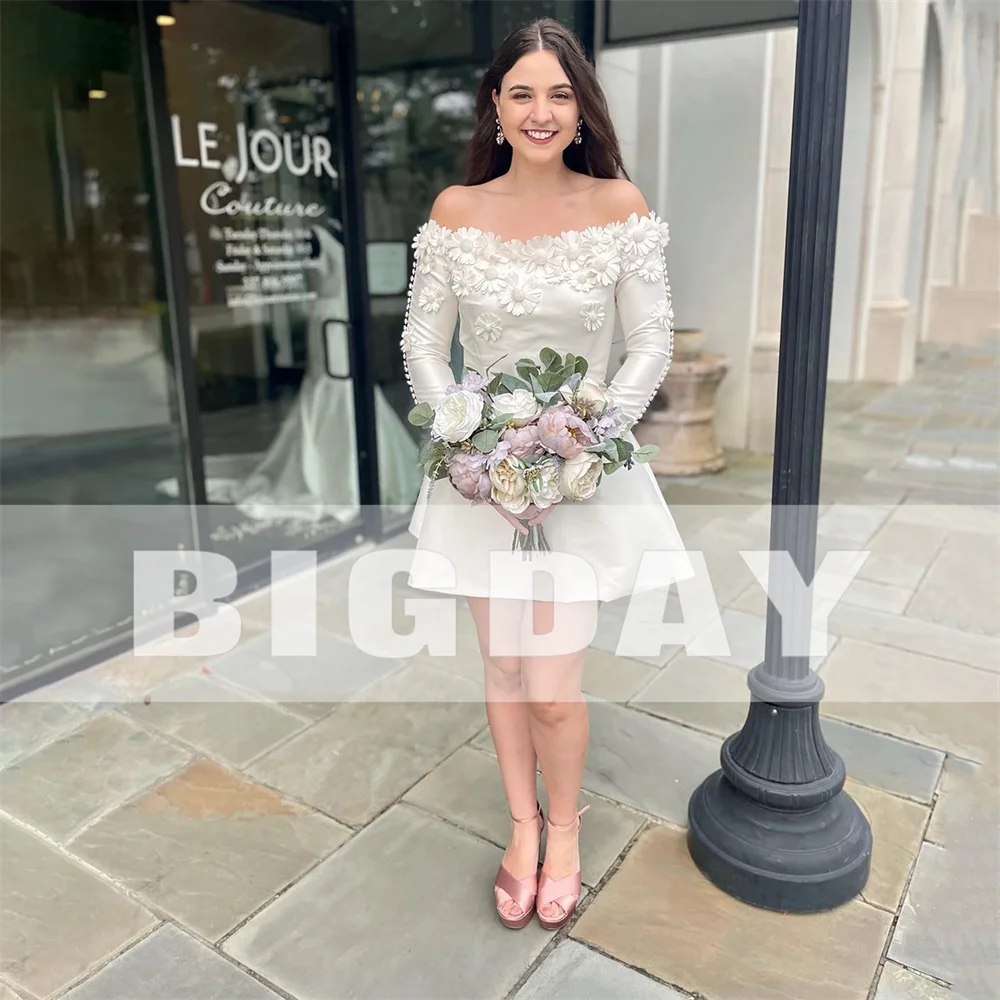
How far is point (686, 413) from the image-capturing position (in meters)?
6.18

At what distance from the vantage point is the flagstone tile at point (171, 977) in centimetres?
202

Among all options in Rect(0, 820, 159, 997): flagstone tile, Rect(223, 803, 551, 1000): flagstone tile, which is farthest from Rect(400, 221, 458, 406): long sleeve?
Rect(0, 820, 159, 997): flagstone tile

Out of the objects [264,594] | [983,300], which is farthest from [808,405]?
[983,300]

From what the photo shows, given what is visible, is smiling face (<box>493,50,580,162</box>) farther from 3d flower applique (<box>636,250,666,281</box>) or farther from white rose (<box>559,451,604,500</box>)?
white rose (<box>559,451,604,500</box>)

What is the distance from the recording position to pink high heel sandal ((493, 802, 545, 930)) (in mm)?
2191

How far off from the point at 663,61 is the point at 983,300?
7.35 m

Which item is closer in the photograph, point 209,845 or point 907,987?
point 907,987

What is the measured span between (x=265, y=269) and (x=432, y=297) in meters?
2.67

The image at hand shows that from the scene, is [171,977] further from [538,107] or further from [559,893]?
[538,107]

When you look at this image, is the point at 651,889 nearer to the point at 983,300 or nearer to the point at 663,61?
the point at 663,61

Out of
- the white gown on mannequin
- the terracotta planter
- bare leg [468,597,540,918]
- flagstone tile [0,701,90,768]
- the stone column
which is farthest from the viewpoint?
the stone column

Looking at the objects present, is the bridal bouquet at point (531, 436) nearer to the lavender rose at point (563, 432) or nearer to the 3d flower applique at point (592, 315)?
the lavender rose at point (563, 432)

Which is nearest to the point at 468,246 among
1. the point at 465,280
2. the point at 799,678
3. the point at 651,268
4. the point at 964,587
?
the point at 465,280

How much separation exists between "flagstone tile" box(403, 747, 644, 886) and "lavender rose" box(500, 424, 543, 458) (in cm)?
119
